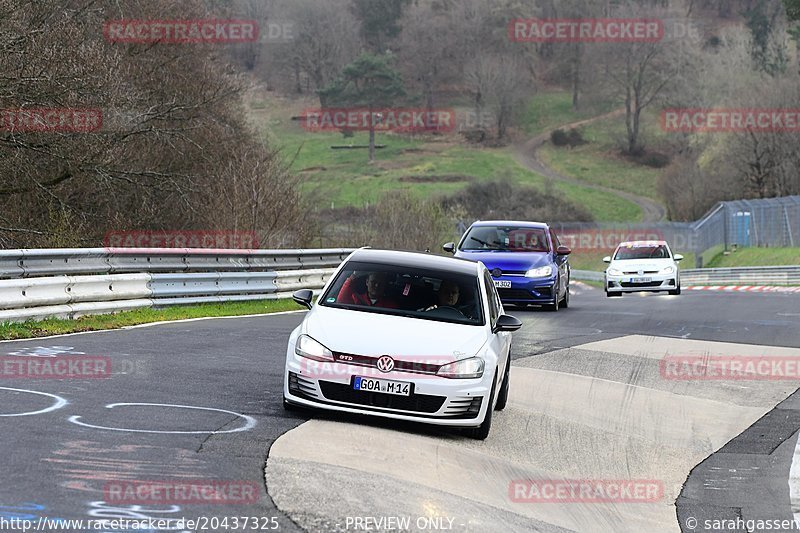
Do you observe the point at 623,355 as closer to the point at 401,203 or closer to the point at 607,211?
the point at 401,203

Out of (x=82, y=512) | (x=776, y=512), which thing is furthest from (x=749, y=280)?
(x=82, y=512)

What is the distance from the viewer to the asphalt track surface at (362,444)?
6844 mm

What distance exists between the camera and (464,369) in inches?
377

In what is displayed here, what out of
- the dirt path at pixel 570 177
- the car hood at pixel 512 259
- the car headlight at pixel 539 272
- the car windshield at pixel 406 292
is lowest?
the dirt path at pixel 570 177

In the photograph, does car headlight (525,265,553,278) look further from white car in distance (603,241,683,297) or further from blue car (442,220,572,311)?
white car in distance (603,241,683,297)

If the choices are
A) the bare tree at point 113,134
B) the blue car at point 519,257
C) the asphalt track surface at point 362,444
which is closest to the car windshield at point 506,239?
the blue car at point 519,257

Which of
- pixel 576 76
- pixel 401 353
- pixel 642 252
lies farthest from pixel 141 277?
pixel 576 76

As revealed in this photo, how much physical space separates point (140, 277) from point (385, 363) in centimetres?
1058

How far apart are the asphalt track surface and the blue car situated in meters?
5.69

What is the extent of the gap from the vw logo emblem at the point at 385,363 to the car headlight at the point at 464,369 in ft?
1.24

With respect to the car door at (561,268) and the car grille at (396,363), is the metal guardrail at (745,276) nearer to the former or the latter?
the car door at (561,268)

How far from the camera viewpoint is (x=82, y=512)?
6.12 meters

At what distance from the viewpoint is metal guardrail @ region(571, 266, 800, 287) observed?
134ft

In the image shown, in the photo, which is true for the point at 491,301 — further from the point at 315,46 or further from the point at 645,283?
the point at 315,46
